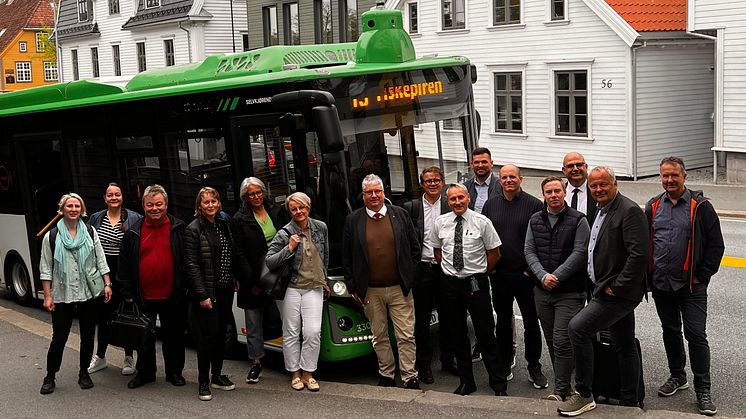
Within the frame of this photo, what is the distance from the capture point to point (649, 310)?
35.3 feet

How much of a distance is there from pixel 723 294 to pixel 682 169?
4821 millimetres

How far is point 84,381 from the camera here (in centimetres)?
823

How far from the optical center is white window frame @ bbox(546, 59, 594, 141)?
80.6ft

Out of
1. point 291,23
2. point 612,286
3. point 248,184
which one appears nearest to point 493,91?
point 291,23

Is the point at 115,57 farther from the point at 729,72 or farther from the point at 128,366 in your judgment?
the point at 128,366

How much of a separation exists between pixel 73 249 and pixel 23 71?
7894cm

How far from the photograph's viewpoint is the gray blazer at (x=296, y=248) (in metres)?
7.84

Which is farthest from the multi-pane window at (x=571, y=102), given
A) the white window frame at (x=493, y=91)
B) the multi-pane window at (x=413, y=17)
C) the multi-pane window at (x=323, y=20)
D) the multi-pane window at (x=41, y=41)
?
the multi-pane window at (x=41, y=41)

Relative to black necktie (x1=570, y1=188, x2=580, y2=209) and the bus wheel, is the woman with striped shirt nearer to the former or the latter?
black necktie (x1=570, y1=188, x2=580, y2=209)

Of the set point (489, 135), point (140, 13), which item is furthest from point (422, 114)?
point (140, 13)

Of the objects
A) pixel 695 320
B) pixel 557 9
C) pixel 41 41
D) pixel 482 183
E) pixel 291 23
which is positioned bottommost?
pixel 695 320

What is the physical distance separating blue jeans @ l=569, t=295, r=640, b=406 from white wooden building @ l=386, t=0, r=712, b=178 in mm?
17430

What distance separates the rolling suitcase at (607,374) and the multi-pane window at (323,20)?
30202 mm

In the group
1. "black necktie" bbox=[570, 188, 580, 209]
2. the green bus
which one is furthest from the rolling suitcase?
the green bus
